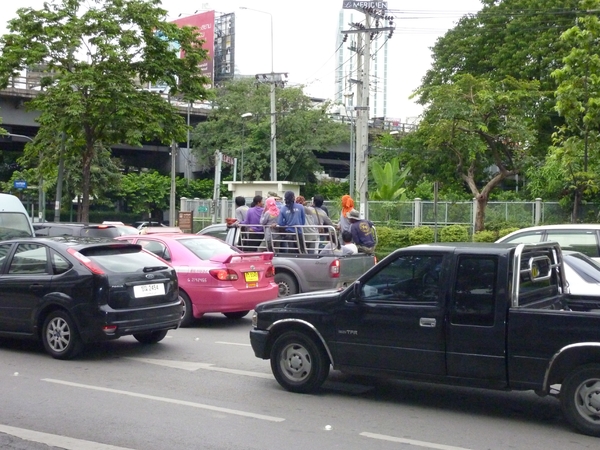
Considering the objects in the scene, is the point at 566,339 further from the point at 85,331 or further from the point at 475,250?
the point at 85,331

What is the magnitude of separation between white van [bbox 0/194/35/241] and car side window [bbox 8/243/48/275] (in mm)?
4818

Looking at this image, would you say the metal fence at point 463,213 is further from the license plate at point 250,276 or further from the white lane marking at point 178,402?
the white lane marking at point 178,402

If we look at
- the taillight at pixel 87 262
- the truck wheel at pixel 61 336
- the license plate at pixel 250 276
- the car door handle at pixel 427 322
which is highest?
the taillight at pixel 87 262

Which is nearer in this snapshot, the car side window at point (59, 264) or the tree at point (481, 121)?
the car side window at point (59, 264)

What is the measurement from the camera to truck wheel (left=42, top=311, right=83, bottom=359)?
980cm

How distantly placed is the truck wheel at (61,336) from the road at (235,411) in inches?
6.9

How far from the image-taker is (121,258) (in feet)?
33.6

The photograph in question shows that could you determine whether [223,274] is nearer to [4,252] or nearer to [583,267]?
[4,252]

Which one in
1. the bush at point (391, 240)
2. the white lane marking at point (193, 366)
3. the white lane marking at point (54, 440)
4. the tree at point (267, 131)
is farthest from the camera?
the tree at point (267, 131)

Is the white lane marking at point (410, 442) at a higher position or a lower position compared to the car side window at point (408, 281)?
lower

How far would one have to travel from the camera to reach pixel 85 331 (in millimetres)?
9648

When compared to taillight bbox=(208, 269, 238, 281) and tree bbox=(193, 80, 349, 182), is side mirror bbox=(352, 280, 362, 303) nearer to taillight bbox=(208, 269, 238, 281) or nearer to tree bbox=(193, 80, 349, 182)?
taillight bbox=(208, 269, 238, 281)

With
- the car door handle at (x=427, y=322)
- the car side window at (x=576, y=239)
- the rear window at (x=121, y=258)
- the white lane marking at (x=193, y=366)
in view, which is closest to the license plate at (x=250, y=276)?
the rear window at (x=121, y=258)

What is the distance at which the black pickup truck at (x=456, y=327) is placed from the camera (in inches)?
263
